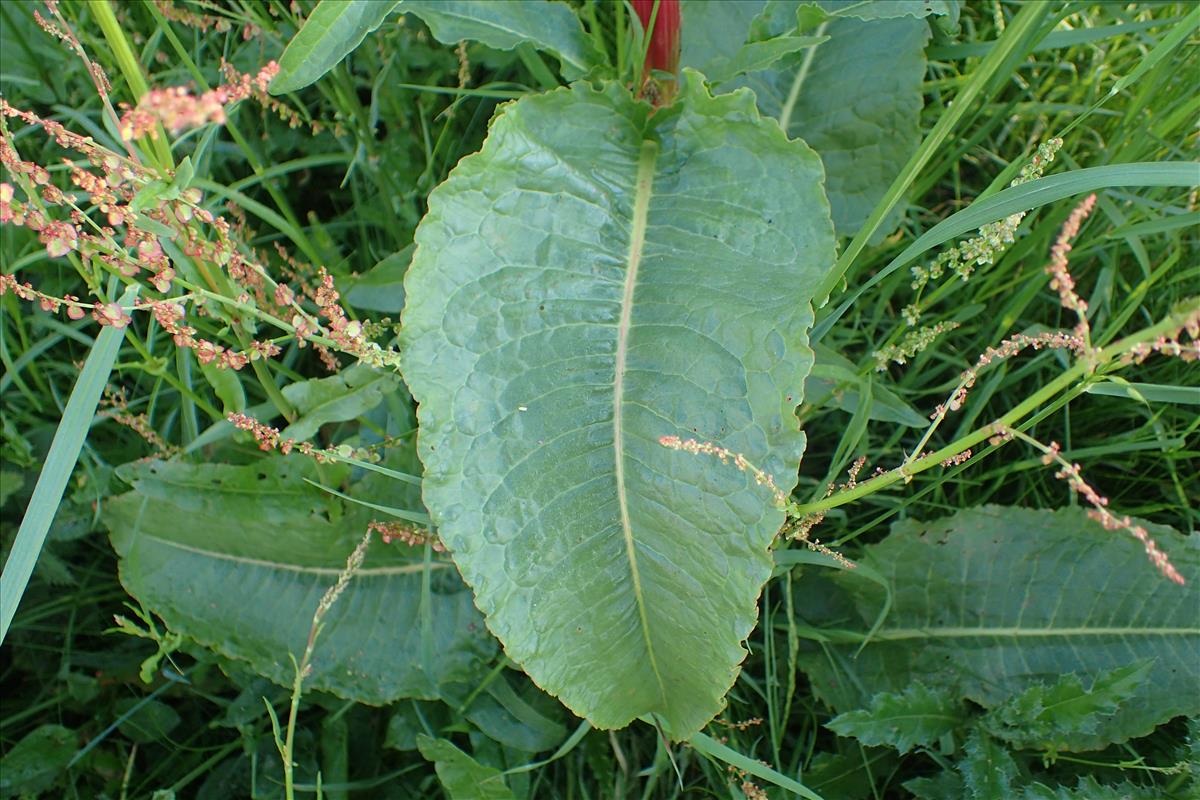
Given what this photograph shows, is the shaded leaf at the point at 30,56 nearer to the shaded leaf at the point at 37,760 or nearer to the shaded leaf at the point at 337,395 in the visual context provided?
the shaded leaf at the point at 337,395

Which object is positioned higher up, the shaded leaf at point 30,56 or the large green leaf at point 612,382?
the shaded leaf at point 30,56

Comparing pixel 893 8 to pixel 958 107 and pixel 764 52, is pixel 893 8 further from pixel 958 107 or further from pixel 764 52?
pixel 958 107

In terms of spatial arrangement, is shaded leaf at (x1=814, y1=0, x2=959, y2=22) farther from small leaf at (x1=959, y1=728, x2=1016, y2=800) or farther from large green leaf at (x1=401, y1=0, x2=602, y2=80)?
small leaf at (x1=959, y1=728, x2=1016, y2=800)

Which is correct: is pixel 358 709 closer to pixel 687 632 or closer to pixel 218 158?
pixel 687 632

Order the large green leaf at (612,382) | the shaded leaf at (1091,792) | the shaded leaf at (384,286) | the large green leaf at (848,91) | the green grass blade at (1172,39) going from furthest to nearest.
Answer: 1. the large green leaf at (848,91)
2. the shaded leaf at (384,286)
3. the shaded leaf at (1091,792)
4. the large green leaf at (612,382)
5. the green grass blade at (1172,39)

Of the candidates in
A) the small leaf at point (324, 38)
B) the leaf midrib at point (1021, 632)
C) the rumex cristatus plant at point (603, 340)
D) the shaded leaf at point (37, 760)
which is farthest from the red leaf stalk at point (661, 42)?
the shaded leaf at point (37, 760)
